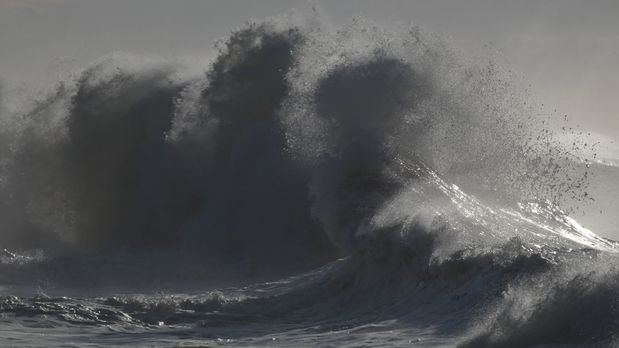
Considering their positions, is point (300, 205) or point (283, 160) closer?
point (300, 205)

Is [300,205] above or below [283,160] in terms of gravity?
below

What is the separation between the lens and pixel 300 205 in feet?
57.9

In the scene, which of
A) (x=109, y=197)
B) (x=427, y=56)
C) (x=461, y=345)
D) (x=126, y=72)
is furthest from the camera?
(x=126, y=72)

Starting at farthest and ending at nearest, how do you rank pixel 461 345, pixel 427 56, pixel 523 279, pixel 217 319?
pixel 427 56
pixel 217 319
pixel 523 279
pixel 461 345

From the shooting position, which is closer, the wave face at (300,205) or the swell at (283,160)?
the wave face at (300,205)

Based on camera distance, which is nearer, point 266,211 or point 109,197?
point 266,211

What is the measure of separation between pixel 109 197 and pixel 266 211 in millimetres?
4665

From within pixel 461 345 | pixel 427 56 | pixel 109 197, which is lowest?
pixel 461 345

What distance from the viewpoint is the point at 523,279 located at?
1048 cm

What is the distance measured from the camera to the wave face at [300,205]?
11.0 m

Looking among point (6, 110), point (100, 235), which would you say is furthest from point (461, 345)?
point (6, 110)

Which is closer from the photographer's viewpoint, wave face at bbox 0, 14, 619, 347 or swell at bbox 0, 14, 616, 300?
wave face at bbox 0, 14, 619, 347

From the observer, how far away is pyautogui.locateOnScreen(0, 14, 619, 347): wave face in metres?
11.0

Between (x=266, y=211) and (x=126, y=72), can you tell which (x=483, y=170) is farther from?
(x=126, y=72)
